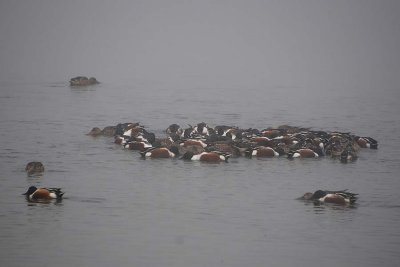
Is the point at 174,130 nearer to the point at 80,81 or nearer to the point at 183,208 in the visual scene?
the point at 183,208

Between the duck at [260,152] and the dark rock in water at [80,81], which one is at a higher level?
the dark rock in water at [80,81]

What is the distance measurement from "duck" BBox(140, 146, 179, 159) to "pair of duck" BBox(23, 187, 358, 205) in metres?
6.09

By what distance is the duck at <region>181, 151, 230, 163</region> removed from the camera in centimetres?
2603

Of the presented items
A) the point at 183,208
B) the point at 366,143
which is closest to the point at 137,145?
the point at 366,143

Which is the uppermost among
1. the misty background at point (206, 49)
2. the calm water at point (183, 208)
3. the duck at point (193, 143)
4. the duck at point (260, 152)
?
the misty background at point (206, 49)

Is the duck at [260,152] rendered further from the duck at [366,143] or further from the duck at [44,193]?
the duck at [44,193]

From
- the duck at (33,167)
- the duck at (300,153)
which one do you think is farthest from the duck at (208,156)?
the duck at (33,167)

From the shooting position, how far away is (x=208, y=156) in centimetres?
2603

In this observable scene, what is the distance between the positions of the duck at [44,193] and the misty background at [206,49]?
4271 centimetres

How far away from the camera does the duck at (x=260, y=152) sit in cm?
2714

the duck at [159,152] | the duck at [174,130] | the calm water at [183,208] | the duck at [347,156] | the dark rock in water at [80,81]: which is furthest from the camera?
the dark rock in water at [80,81]

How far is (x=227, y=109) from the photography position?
43344 millimetres

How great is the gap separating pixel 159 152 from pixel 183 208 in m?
6.42

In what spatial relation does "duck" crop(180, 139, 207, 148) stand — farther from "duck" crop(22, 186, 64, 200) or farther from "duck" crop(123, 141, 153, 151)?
"duck" crop(22, 186, 64, 200)
